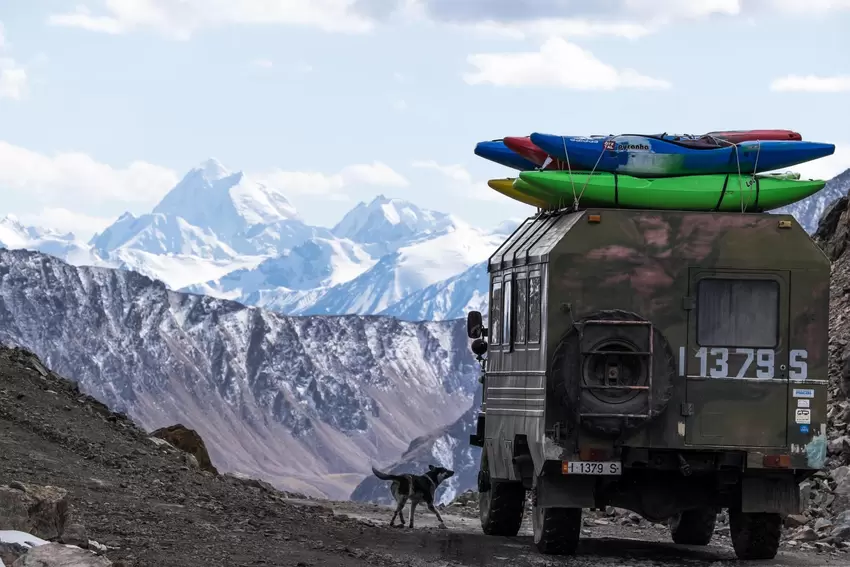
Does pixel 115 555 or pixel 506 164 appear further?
pixel 506 164

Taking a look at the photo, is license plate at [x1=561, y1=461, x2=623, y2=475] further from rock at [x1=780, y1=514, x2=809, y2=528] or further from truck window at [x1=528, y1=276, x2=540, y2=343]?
rock at [x1=780, y1=514, x2=809, y2=528]

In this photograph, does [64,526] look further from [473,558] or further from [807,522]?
[807,522]

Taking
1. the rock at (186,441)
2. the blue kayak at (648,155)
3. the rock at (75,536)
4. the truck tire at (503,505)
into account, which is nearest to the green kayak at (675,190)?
the blue kayak at (648,155)

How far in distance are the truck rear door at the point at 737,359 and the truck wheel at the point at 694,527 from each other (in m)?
3.35

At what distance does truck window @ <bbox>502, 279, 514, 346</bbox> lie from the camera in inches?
653

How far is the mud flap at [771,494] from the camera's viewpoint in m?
15.0

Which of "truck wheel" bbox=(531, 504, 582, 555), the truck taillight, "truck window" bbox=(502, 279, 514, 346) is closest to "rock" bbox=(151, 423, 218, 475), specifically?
"truck window" bbox=(502, 279, 514, 346)

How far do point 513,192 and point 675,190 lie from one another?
266 centimetres

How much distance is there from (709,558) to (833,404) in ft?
34.9

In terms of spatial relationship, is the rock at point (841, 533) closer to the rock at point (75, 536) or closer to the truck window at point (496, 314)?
the truck window at point (496, 314)

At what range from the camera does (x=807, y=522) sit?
2038cm

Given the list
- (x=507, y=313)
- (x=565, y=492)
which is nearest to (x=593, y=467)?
(x=565, y=492)

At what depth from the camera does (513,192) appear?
17609mm

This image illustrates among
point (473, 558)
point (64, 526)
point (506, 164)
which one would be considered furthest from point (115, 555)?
point (506, 164)
